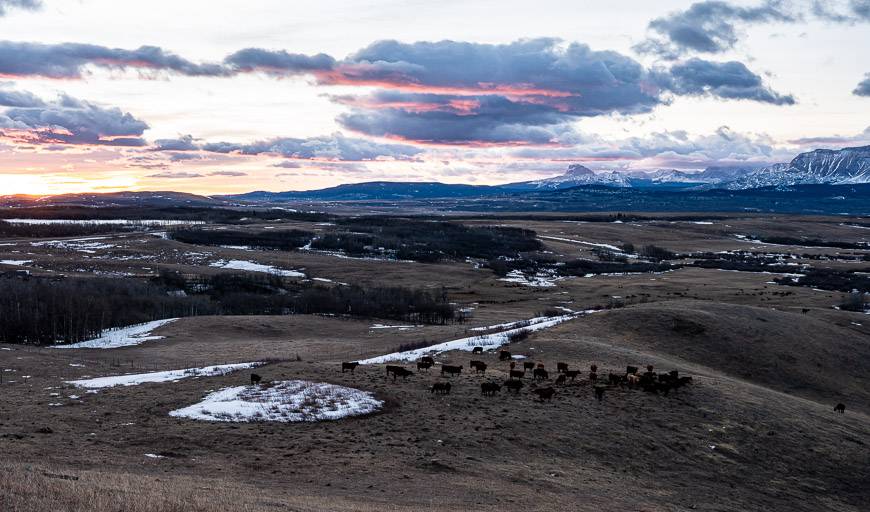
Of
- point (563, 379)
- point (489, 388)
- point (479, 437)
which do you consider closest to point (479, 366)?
point (489, 388)

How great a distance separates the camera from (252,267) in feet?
571

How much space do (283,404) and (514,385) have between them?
12.2 meters

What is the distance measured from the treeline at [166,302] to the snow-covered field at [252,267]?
1483 cm

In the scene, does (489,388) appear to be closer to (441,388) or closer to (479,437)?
(441,388)

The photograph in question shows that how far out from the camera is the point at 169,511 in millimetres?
17609

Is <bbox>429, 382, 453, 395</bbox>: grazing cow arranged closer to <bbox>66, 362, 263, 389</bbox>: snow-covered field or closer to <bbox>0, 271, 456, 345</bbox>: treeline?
<bbox>66, 362, 263, 389</bbox>: snow-covered field

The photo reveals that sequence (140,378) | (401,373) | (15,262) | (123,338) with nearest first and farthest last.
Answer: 1. (401,373)
2. (140,378)
3. (123,338)
4. (15,262)

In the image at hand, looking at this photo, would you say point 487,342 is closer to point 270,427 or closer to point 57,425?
point 270,427

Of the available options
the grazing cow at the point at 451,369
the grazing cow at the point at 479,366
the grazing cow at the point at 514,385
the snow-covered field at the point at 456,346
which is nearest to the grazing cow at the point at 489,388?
the grazing cow at the point at 514,385

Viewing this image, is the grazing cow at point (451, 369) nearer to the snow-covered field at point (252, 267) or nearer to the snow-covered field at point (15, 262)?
the snow-covered field at point (252, 267)

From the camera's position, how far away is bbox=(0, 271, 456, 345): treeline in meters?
82.4

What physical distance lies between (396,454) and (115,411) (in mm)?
14272

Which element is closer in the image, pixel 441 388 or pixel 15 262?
pixel 441 388

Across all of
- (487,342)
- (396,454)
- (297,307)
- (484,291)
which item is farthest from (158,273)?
(396,454)
